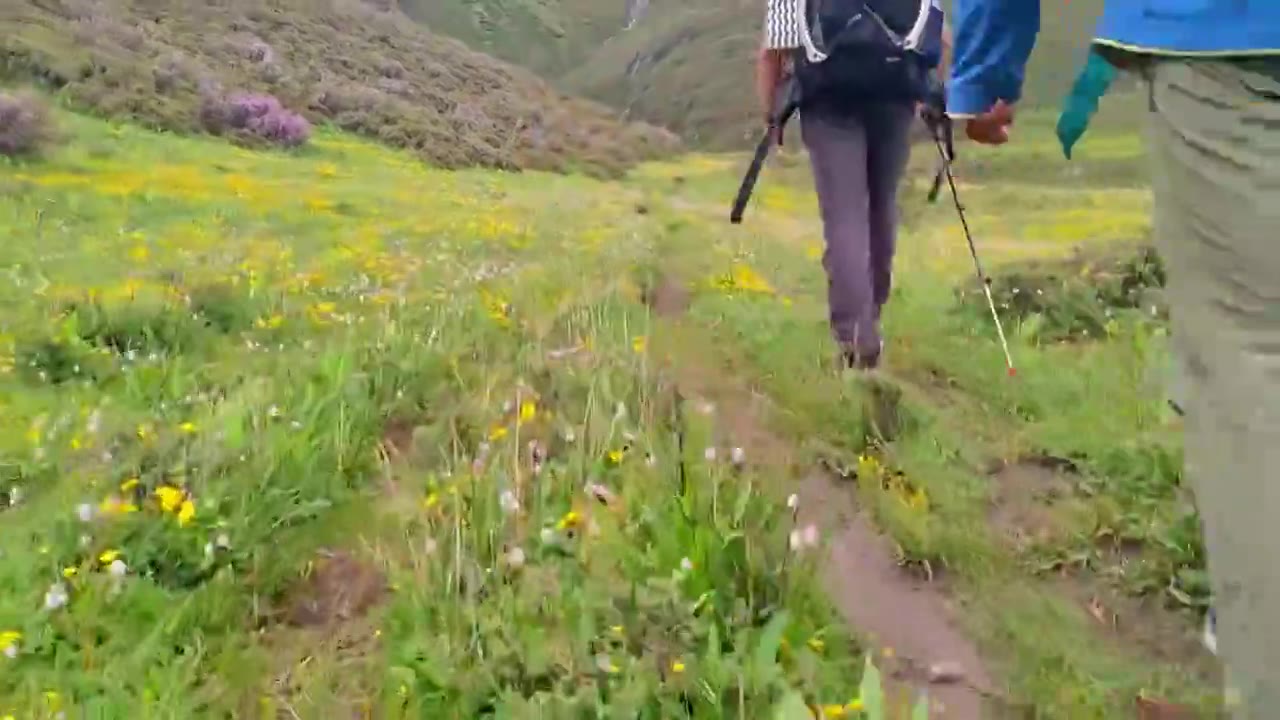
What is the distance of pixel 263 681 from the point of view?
213cm

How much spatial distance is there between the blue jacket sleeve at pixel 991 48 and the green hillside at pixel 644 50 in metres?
4.57

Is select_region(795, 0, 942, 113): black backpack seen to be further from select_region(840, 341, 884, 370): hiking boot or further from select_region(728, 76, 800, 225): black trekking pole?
select_region(840, 341, 884, 370): hiking boot

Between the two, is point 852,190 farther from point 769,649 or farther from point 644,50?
point 644,50

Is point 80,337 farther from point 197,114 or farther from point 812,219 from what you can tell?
point 812,219

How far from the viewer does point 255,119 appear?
5.64 meters

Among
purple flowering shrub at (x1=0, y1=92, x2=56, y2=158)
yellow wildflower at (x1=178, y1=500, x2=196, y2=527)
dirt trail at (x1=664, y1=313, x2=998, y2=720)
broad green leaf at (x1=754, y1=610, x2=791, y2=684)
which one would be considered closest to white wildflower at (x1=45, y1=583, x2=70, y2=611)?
yellow wildflower at (x1=178, y1=500, x2=196, y2=527)

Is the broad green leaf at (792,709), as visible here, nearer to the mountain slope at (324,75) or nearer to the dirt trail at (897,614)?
the dirt trail at (897,614)

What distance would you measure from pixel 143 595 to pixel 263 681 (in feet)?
1.06

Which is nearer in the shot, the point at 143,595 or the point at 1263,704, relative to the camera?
the point at 1263,704

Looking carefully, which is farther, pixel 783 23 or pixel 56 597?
pixel 783 23

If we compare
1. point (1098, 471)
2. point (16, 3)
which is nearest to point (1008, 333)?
point (1098, 471)

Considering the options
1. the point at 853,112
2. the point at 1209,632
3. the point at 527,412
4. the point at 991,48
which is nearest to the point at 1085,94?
the point at 991,48

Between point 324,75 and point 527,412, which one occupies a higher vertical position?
point 324,75

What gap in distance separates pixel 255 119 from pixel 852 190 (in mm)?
3396
